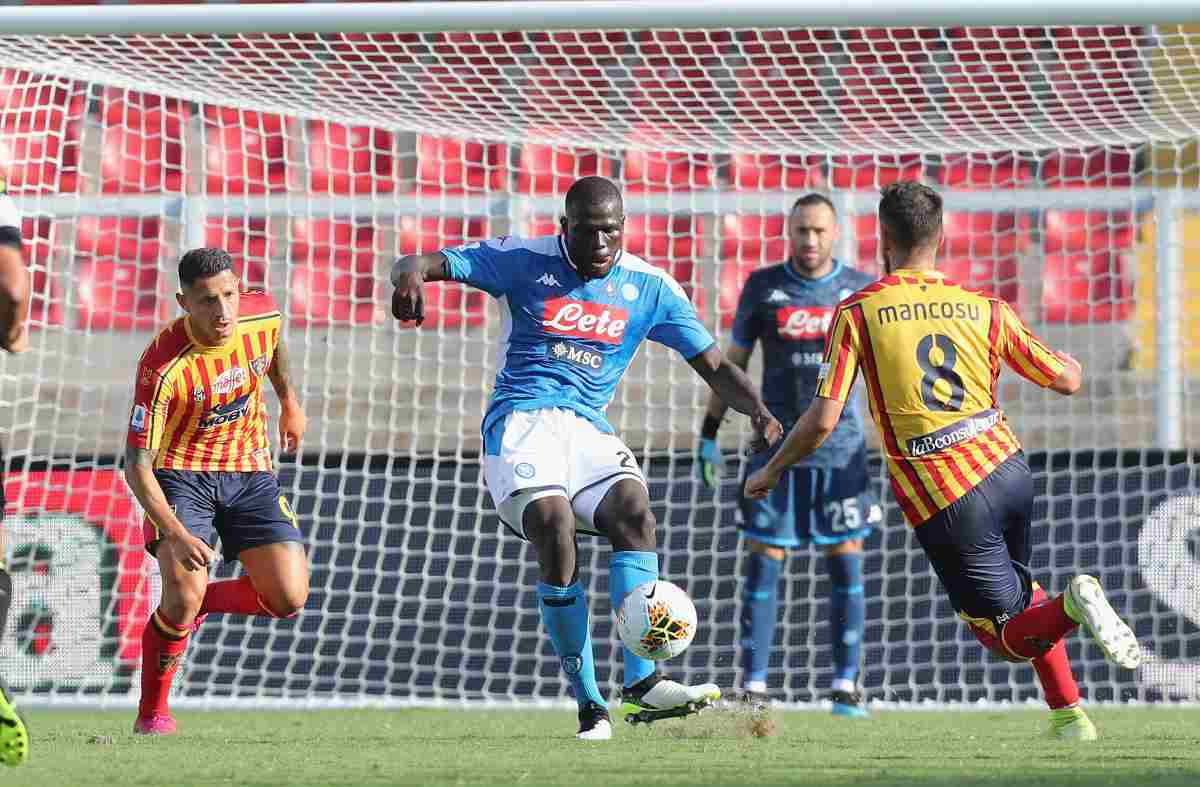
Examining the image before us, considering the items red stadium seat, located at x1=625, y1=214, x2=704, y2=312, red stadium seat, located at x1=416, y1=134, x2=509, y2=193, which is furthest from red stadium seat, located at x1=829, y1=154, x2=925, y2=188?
red stadium seat, located at x1=416, y1=134, x2=509, y2=193

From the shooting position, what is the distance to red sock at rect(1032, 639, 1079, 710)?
5.44m

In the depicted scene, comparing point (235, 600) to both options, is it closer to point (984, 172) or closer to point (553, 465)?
point (553, 465)

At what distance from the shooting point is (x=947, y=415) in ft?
17.3

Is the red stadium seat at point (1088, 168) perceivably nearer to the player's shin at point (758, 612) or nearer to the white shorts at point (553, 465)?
the player's shin at point (758, 612)

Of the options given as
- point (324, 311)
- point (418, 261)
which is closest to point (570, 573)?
point (418, 261)

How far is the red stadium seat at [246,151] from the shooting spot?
9.84 meters

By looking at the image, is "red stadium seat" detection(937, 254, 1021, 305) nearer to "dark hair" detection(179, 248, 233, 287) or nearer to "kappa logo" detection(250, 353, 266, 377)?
"kappa logo" detection(250, 353, 266, 377)

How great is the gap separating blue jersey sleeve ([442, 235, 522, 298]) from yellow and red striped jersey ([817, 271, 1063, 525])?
1123 mm

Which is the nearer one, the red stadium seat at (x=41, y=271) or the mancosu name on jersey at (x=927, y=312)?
the mancosu name on jersey at (x=927, y=312)

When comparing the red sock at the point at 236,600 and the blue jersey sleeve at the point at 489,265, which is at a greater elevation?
the blue jersey sleeve at the point at 489,265

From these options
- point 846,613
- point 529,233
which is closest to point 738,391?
point 846,613

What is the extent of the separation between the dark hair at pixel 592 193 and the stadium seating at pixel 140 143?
373 cm

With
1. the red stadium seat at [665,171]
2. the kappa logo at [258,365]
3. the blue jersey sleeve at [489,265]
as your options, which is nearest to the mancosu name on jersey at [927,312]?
the blue jersey sleeve at [489,265]

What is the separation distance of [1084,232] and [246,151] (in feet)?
15.9
